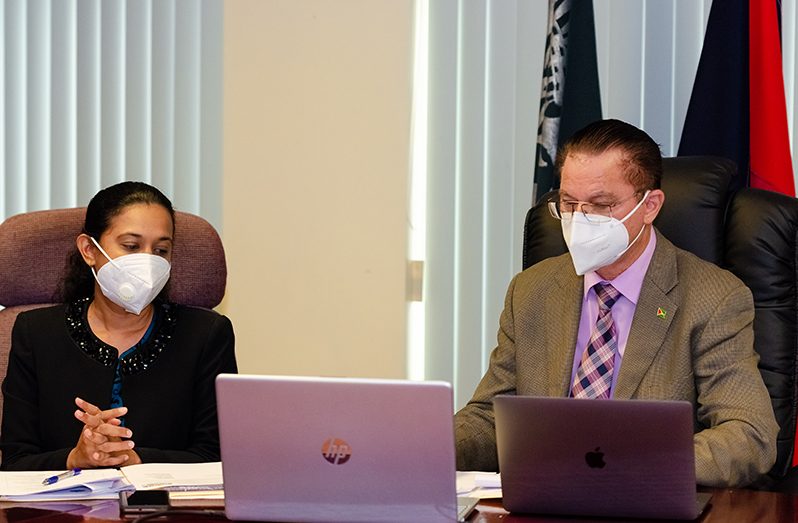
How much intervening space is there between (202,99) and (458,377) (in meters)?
1.32

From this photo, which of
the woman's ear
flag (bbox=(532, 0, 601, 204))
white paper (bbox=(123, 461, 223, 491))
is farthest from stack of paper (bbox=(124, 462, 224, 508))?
flag (bbox=(532, 0, 601, 204))

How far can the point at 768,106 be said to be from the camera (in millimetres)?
3072

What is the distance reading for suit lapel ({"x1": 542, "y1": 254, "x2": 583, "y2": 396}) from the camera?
236 centimetres

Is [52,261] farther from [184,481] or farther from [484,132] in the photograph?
[484,132]

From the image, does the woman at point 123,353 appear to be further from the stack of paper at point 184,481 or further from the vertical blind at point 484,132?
the vertical blind at point 484,132

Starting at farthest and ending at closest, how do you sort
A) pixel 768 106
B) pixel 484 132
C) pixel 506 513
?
pixel 484 132
pixel 768 106
pixel 506 513

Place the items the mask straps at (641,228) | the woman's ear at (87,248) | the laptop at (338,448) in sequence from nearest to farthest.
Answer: the laptop at (338,448) → the mask straps at (641,228) → the woman's ear at (87,248)

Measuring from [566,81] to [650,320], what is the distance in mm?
1196

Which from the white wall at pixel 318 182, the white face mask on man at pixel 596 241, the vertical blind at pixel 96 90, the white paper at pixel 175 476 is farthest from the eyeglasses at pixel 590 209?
the vertical blind at pixel 96 90

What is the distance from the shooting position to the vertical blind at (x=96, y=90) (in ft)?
12.5

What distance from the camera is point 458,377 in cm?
366

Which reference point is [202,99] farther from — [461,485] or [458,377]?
[461,485]

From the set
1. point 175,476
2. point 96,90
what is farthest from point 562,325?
point 96,90

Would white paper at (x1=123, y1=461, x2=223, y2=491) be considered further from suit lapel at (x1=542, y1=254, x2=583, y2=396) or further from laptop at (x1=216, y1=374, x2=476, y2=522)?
suit lapel at (x1=542, y1=254, x2=583, y2=396)
